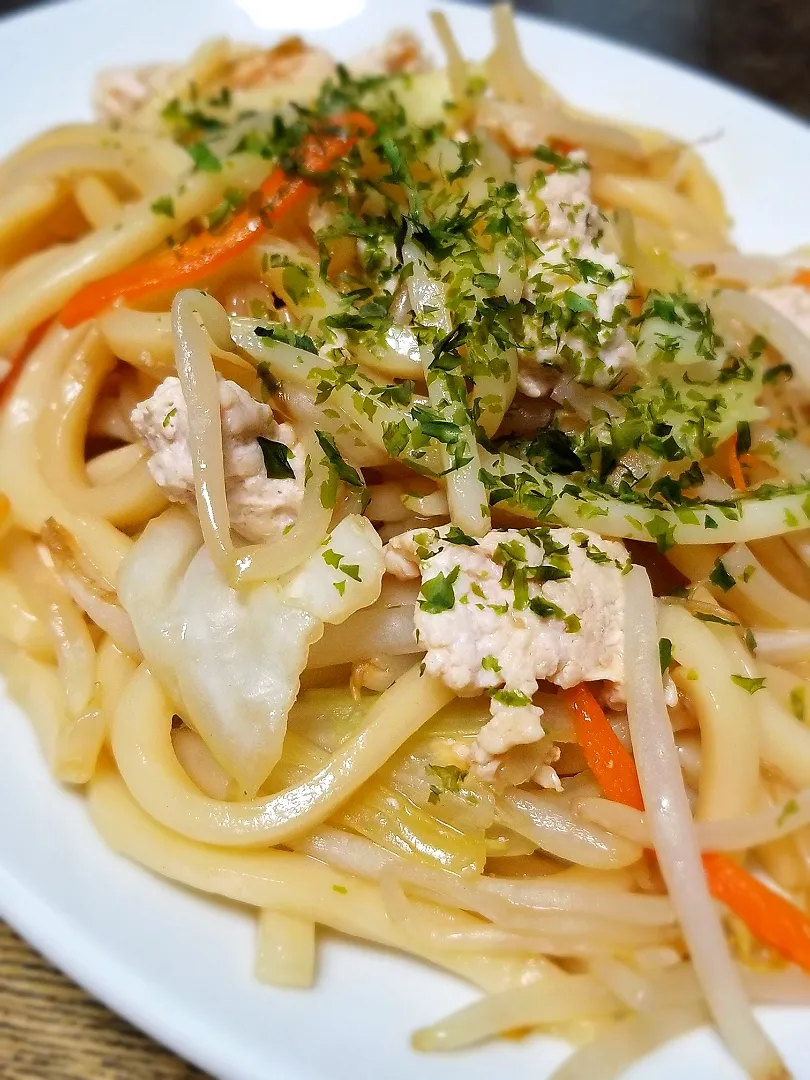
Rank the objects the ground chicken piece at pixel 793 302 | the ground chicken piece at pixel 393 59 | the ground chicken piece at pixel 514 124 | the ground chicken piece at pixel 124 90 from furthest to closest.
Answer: the ground chicken piece at pixel 393 59 < the ground chicken piece at pixel 124 90 < the ground chicken piece at pixel 514 124 < the ground chicken piece at pixel 793 302

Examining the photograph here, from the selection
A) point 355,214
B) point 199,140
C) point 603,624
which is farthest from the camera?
point 199,140

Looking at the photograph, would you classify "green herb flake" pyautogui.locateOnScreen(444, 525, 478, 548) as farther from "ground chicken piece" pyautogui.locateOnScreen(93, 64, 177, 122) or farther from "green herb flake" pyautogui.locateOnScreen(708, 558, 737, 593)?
"ground chicken piece" pyautogui.locateOnScreen(93, 64, 177, 122)

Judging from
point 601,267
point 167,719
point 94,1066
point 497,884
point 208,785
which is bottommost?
point 94,1066

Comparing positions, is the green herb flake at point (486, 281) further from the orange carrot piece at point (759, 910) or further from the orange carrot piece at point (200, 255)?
the orange carrot piece at point (759, 910)

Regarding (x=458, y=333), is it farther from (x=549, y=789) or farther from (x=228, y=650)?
(x=549, y=789)

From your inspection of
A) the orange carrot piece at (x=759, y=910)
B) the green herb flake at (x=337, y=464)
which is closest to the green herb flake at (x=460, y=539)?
the green herb flake at (x=337, y=464)

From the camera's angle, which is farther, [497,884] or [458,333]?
[458,333]

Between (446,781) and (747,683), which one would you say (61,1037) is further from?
(747,683)

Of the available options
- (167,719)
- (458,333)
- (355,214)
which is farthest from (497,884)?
(355,214)
